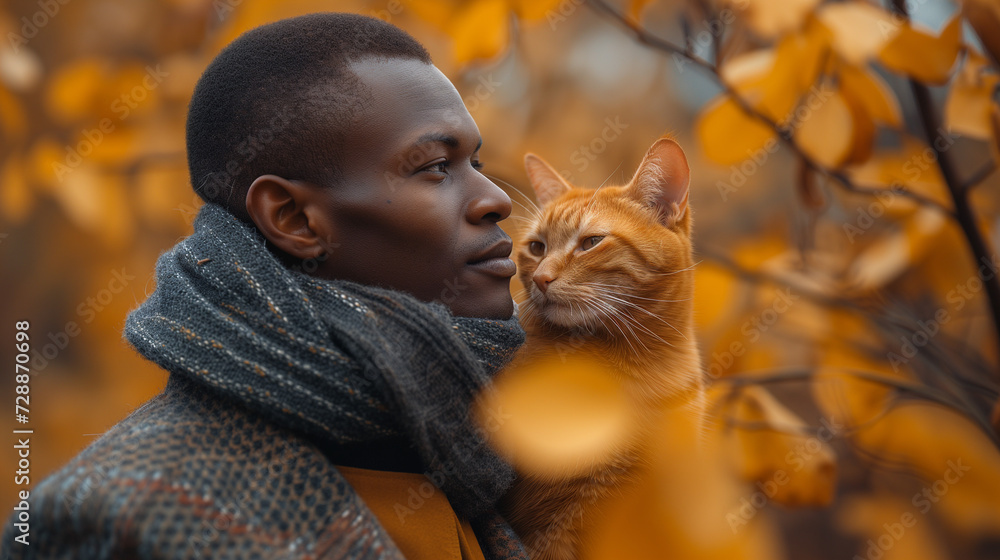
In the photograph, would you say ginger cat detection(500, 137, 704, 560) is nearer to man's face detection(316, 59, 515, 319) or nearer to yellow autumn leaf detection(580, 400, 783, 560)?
yellow autumn leaf detection(580, 400, 783, 560)

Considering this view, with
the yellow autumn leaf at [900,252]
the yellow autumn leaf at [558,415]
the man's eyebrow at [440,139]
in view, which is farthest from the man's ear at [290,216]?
the yellow autumn leaf at [900,252]

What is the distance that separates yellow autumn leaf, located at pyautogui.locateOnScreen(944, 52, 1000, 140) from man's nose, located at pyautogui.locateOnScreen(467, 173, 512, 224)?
2.52ft

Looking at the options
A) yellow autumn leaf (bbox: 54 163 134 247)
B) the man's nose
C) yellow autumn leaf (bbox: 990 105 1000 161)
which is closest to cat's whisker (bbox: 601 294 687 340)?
the man's nose

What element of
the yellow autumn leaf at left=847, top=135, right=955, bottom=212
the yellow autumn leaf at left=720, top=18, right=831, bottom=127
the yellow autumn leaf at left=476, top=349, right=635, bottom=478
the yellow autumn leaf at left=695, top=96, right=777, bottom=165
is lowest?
the yellow autumn leaf at left=476, top=349, right=635, bottom=478

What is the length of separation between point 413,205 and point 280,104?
0.86 feet

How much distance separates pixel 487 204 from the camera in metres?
1.18

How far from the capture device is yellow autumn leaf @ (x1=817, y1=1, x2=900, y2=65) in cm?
122

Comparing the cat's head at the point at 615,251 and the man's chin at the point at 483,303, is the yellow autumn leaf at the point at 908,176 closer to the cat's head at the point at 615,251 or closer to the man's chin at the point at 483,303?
the cat's head at the point at 615,251

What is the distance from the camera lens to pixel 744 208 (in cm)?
343

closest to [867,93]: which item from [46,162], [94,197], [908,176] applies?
[908,176]

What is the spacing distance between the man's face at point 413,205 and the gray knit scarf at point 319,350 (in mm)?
74

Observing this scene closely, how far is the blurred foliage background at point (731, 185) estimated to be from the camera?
4.23 ft

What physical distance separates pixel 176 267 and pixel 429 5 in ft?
2.45

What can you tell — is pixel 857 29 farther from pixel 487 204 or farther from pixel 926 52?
pixel 487 204
